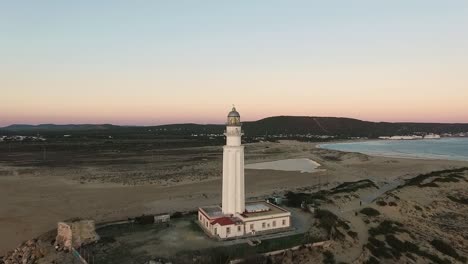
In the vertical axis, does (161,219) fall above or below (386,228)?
above

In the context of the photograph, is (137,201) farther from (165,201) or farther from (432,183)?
(432,183)

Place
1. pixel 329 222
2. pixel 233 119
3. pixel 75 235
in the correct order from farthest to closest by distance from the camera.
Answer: pixel 329 222 < pixel 233 119 < pixel 75 235

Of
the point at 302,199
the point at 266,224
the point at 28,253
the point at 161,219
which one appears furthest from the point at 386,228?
the point at 28,253

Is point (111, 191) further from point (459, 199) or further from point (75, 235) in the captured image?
point (459, 199)

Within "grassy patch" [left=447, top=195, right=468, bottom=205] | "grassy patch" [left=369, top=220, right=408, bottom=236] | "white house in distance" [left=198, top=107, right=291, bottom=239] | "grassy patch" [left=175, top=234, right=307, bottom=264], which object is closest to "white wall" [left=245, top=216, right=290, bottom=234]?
"white house in distance" [left=198, top=107, right=291, bottom=239]

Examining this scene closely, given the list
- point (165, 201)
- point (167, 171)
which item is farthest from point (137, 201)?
point (167, 171)

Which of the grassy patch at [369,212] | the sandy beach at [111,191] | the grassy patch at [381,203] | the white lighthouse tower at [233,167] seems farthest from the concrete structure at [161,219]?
the grassy patch at [381,203]

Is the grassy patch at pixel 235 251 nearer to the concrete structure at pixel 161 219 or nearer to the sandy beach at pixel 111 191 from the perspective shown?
the concrete structure at pixel 161 219
